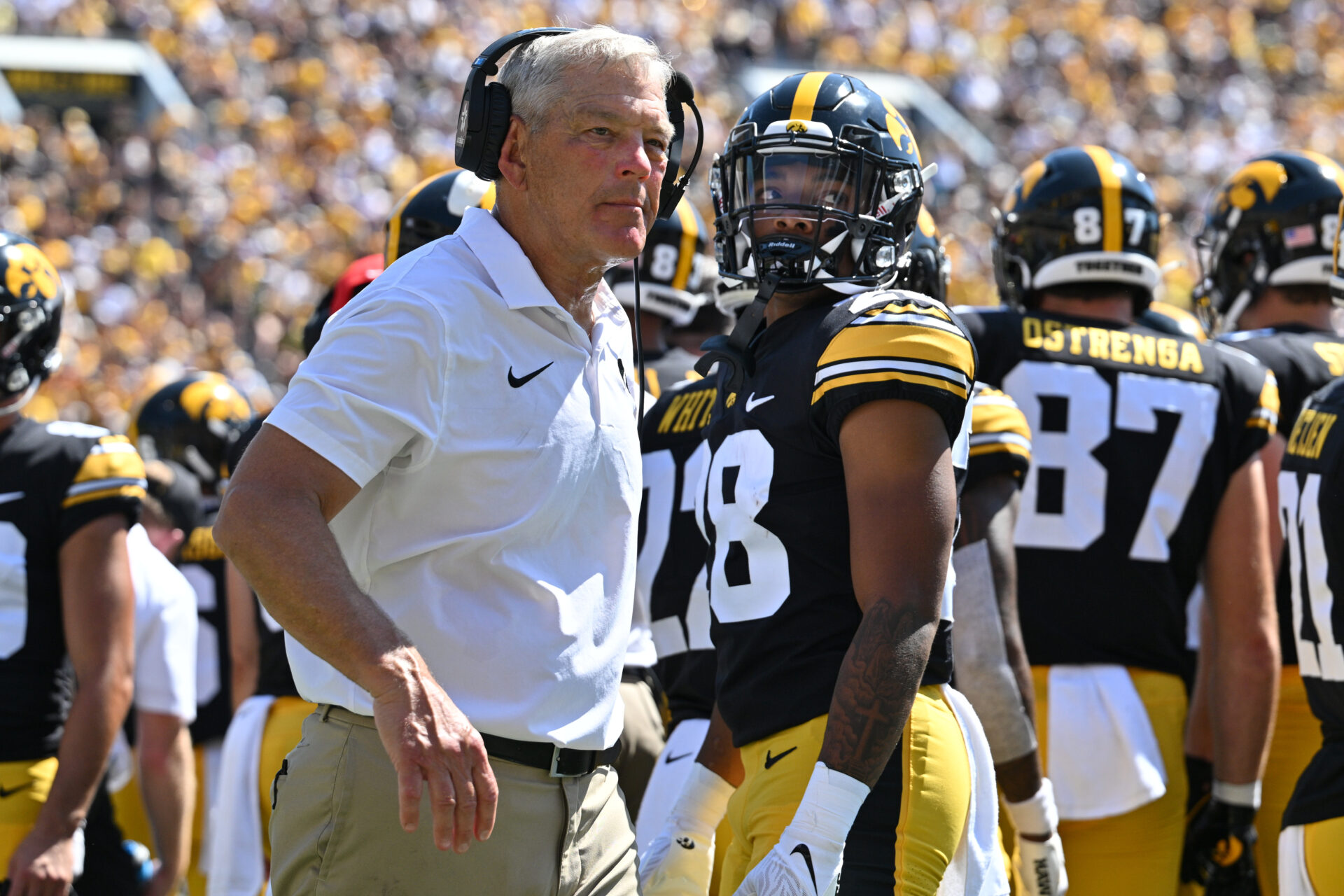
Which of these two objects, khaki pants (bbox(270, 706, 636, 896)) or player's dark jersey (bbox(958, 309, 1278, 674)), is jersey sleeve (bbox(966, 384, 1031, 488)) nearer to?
player's dark jersey (bbox(958, 309, 1278, 674))

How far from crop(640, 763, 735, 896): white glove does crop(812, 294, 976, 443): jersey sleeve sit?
78 cm

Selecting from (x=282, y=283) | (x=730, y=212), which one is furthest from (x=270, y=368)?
(x=730, y=212)

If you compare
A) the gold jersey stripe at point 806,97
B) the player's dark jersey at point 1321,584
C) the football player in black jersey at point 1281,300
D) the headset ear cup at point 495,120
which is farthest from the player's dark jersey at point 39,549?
the football player in black jersey at point 1281,300

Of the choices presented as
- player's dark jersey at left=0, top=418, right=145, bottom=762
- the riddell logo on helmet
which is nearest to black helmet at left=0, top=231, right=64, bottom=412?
player's dark jersey at left=0, top=418, right=145, bottom=762

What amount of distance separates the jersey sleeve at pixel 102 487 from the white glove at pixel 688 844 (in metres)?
1.78

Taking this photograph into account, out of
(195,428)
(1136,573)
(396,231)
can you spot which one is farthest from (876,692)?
(195,428)

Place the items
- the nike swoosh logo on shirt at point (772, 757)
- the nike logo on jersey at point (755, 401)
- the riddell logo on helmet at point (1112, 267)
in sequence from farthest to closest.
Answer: the riddell logo on helmet at point (1112, 267) < the nike logo on jersey at point (755, 401) < the nike swoosh logo on shirt at point (772, 757)

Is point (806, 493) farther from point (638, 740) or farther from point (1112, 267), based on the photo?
point (1112, 267)

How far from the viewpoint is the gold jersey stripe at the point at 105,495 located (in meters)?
3.89

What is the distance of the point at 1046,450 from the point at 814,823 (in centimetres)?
183

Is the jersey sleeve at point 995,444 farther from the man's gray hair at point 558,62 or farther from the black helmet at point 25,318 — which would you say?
the black helmet at point 25,318

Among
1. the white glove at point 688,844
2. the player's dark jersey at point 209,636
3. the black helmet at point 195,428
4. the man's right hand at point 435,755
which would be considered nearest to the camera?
the man's right hand at point 435,755

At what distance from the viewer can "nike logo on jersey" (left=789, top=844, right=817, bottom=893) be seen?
235 cm

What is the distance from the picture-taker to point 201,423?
645 centimetres
